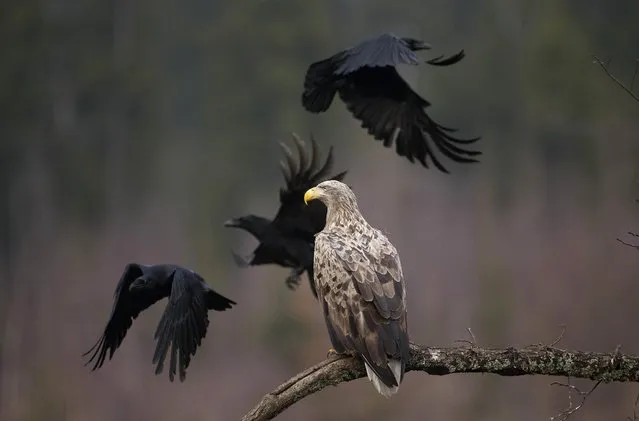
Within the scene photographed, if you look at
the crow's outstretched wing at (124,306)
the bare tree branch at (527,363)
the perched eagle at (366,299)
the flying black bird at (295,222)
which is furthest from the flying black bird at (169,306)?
the flying black bird at (295,222)

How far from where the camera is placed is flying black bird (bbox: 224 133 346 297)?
671cm

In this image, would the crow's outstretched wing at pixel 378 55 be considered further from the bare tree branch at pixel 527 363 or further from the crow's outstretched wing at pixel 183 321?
the bare tree branch at pixel 527 363

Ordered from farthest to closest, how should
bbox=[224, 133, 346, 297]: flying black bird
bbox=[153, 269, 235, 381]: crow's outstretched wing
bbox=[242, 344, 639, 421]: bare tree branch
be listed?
bbox=[224, 133, 346, 297]: flying black bird → bbox=[153, 269, 235, 381]: crow's outstretched wing → bbox=[242, 344, 639, 421]: bare tree branch

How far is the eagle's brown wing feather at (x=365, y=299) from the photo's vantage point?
13.6 ft

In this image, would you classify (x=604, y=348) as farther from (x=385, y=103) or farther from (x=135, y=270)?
(x=135, y=270)

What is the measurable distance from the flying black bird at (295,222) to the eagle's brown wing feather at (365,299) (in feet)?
7.13

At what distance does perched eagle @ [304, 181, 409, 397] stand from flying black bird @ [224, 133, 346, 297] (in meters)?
2.07

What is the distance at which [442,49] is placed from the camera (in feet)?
44.2

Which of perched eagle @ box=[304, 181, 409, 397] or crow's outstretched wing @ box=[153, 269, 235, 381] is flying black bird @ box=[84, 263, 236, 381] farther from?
perched eagle @ box=[304, 181, 409, 397]

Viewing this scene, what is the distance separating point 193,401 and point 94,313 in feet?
6.11

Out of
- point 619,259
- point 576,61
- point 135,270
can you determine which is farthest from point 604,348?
point 135,270

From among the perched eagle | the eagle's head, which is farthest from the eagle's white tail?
the eagle's head

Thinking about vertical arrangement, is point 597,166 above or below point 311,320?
above

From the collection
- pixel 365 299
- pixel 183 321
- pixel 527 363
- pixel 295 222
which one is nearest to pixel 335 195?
pixel 365 299
